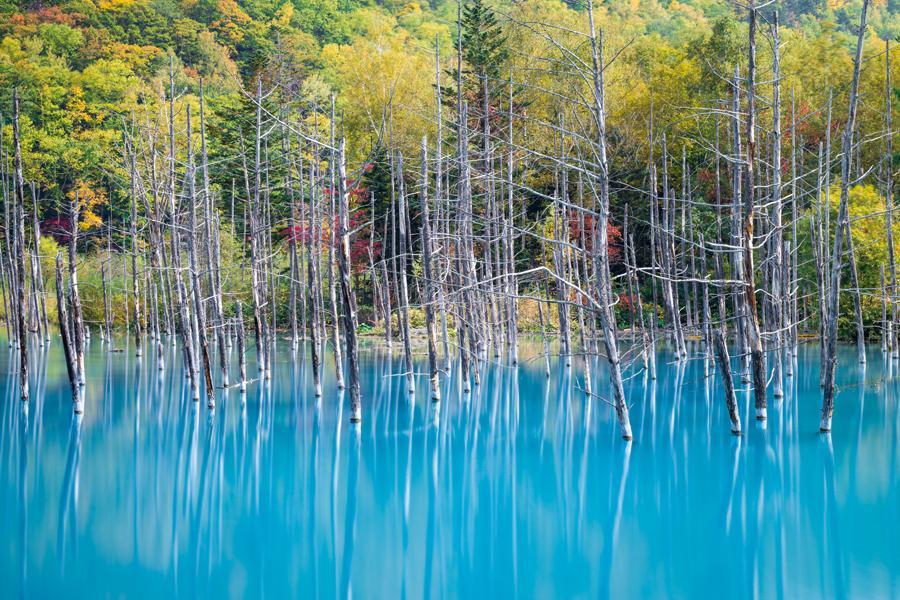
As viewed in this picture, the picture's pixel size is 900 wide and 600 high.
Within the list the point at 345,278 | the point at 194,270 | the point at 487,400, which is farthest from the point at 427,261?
the point at 194,270

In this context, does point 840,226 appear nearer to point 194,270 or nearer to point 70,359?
point 194,270

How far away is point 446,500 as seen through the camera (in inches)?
436

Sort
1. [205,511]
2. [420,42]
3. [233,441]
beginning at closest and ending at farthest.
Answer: [205,511]
[233,441]
[420,42]

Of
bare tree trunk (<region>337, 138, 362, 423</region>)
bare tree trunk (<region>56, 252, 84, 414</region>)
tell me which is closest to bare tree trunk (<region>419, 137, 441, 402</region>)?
bare tree trunk (<region>337, 138, 362, 423</region>)

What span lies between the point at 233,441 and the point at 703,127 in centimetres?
2609

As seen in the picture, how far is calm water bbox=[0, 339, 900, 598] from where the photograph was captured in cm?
813

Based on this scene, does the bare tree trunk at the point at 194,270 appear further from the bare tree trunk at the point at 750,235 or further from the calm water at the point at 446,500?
the bare tree trunk at the point at 750,235

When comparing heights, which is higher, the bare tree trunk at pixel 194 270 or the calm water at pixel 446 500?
the bare tree trunk at pixel 194 270

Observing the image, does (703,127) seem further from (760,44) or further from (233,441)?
(233,441)

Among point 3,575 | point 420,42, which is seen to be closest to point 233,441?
point 3,575

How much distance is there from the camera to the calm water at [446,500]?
8.13 metres

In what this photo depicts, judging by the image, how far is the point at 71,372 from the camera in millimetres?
16188

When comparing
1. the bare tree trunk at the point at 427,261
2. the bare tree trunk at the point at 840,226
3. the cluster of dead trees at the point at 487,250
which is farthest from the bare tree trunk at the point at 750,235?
the bare tree trunk at the point at 427,261

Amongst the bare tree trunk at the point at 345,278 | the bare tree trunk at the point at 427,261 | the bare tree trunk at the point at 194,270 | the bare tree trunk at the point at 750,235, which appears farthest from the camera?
the bare tree trunk at the point at 427,261
